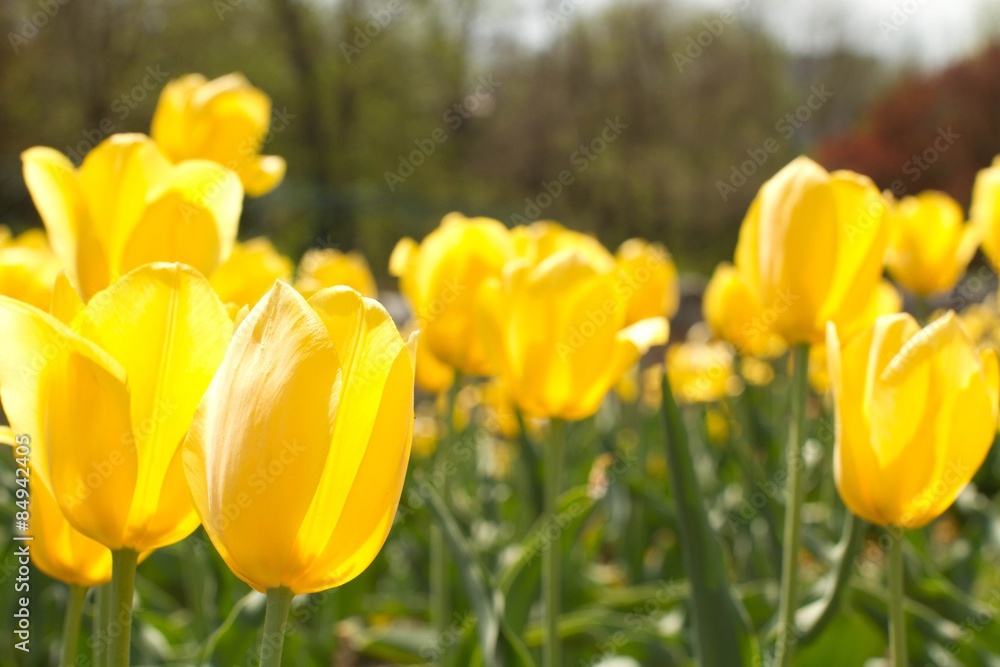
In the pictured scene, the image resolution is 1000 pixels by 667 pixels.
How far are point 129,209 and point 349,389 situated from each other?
519 millimetres

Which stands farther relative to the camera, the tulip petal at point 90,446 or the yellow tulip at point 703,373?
the yellow tulip at point 703,373

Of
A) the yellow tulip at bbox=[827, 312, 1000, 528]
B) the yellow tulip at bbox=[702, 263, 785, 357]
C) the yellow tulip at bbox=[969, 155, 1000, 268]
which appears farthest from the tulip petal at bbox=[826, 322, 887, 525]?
the yellow tulip at bbox=[702, 263, 785, 357]

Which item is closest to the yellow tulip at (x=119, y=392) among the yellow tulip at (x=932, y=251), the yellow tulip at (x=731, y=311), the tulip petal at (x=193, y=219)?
the tulip petal at (x=193, y=219)

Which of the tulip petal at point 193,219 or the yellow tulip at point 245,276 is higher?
the tulip petal at point 193,219

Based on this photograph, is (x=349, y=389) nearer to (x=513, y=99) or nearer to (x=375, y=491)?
(x=375, y=491)

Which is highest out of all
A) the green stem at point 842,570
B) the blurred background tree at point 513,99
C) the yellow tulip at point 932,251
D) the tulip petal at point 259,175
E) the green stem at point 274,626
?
the green stem at point 274,626

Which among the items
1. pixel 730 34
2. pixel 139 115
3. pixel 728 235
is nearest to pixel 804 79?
pixel 730 34

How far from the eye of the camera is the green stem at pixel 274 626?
0.51 meters

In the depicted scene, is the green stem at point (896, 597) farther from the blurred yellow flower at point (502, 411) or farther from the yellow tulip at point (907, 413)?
the blurred yellow flower at point (502, 411)

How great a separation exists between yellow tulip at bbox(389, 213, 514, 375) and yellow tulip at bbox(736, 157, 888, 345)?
0.36 meters

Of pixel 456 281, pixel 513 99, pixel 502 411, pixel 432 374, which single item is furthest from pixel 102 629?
pixel 513 99

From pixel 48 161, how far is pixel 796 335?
790 mm

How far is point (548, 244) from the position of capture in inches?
54.4

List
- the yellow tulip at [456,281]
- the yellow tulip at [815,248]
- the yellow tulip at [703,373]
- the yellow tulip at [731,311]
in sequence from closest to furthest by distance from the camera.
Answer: the yellow tulip at [815,248] → the yellow tulip at [456,281] → the yellow tulip at [731,311] → the yellow tulip at [703,373]
